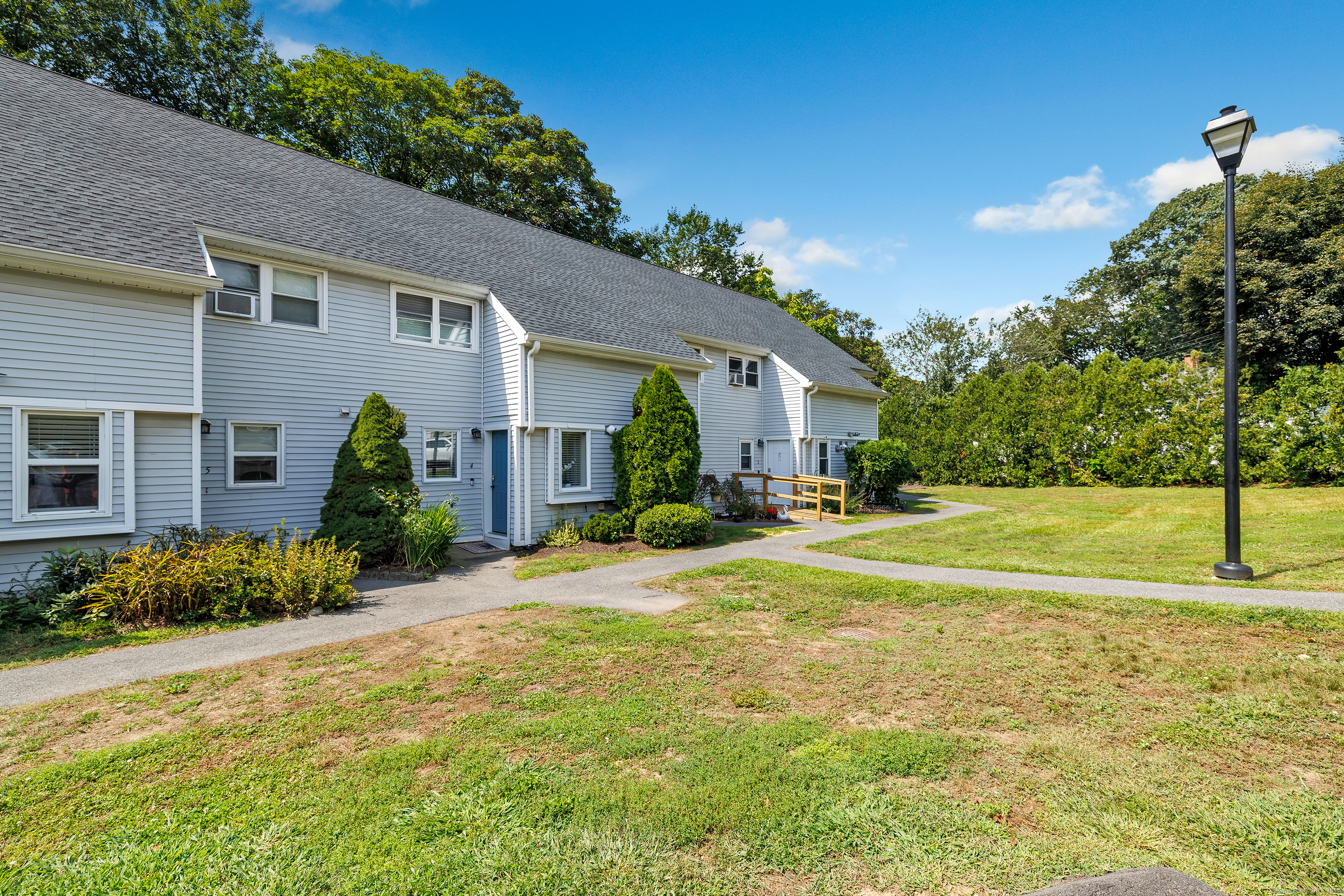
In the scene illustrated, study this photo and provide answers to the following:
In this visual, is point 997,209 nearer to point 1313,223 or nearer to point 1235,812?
point 1313,223

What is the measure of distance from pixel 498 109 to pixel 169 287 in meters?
25.7

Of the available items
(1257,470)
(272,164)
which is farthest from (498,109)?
(1257,470)

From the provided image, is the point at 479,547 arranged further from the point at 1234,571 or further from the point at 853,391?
the point at 853,391

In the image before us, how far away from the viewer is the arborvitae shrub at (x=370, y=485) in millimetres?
9344

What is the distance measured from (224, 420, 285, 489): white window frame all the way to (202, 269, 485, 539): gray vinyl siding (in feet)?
0.15

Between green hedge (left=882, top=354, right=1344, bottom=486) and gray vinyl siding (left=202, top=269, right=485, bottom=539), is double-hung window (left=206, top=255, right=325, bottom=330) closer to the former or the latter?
gray vinyl siding (left=202, top=269, right=485, bottom=539)

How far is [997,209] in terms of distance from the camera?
29.8 metres

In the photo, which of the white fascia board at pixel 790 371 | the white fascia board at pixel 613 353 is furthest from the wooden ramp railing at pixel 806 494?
the white fascia board at pixel 613 353

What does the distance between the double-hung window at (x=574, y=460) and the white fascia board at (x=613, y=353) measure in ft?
5.91

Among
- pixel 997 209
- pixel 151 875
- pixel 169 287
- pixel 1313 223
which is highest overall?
pixel 997 209

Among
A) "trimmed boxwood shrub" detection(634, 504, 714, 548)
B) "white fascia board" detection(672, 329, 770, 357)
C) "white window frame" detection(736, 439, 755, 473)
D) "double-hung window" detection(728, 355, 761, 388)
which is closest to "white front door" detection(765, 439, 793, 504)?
"white window frame" detection(736, 439, 755, 473)

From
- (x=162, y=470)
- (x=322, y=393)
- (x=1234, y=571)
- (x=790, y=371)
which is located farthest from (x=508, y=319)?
Result: (x=1234, y=571)

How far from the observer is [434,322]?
39.8ft

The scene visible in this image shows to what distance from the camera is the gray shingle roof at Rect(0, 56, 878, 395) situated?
827 cm
